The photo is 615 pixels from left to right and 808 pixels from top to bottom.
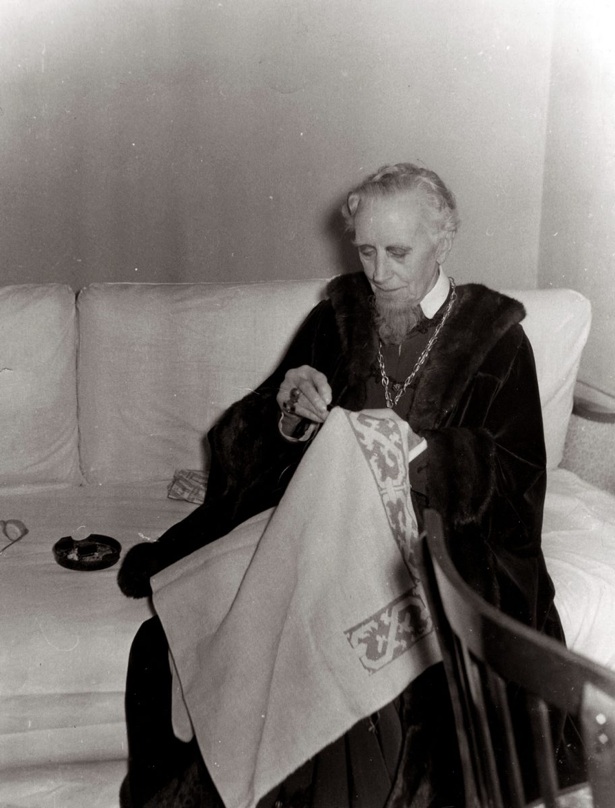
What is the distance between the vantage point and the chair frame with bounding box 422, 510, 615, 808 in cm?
83

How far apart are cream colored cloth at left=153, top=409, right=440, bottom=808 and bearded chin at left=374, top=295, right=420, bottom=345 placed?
0.48m

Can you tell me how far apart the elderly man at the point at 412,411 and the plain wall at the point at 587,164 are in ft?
2.77

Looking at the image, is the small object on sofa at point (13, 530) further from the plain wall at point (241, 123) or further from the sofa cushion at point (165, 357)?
the plain wall at point (241, 123)

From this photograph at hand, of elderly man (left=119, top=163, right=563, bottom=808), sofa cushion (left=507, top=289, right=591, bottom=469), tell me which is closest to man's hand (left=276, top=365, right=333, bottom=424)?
elderly man (left=119, top=163, right=563, bottom=808)

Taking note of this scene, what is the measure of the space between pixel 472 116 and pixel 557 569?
69.2 inches

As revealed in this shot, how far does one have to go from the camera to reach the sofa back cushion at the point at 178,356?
2930 mm

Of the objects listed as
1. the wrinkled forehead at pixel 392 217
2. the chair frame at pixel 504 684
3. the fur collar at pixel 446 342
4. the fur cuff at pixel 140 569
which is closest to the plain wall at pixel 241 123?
→ the fur collar at pixel 446 342

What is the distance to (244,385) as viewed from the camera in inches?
116

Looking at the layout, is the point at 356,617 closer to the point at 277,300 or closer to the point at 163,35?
the point at 277,300

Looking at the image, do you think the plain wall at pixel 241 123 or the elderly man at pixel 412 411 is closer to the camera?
the elderly man at pixel 412 411

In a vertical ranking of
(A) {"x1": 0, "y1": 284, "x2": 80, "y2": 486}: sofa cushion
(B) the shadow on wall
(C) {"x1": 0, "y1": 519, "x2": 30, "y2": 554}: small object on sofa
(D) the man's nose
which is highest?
(D) the man's nose

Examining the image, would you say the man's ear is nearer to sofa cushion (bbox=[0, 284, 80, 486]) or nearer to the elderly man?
the elderly man

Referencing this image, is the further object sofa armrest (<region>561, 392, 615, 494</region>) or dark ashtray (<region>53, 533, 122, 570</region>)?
sofa armrest (<region>561, 392, 615, 494</region>)

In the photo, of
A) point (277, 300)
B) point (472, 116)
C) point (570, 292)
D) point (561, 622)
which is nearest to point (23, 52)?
point (277, 300)
